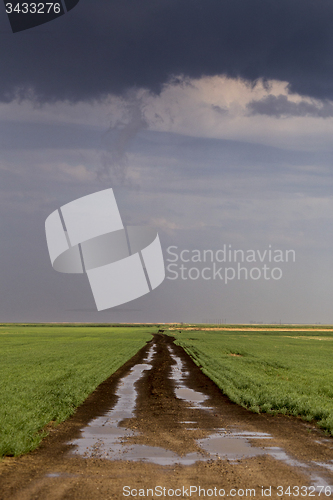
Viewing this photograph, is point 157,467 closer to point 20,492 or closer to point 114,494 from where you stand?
point 114,494

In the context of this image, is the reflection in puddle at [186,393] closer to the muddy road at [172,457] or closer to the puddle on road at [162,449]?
the muddy road at [172,457]

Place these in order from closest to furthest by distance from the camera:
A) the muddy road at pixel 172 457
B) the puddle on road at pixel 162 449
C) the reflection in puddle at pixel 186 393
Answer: the muddy road at pixel 172 457 → the puddle on road at pixel 162 449 → the reflection in puddle at pixel 186 393

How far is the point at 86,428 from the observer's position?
1127 centimetres

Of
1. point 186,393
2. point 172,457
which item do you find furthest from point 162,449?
point 186,393

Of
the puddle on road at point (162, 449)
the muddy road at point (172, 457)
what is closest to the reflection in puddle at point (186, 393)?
the muddy road at point (172, 457)

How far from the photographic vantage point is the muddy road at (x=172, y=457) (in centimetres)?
679

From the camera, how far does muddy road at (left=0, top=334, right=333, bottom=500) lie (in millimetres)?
6793

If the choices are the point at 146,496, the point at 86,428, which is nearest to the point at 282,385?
the point at 86,428

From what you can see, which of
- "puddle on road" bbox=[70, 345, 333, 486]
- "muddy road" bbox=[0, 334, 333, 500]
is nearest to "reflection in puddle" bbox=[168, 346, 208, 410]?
"muddy road" bbox=[0, 334, 333, 500]

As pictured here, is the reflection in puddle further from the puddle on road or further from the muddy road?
the puddle on road

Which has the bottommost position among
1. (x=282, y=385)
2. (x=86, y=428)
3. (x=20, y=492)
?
(x=282, y=385)

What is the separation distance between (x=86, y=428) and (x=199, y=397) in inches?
280

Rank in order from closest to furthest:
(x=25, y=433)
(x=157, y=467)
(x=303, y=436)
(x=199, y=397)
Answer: (x=157, y=467) < (x=25, y=433) < (x=303, y=436) < (x=199, y=397)

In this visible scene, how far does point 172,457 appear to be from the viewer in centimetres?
852
